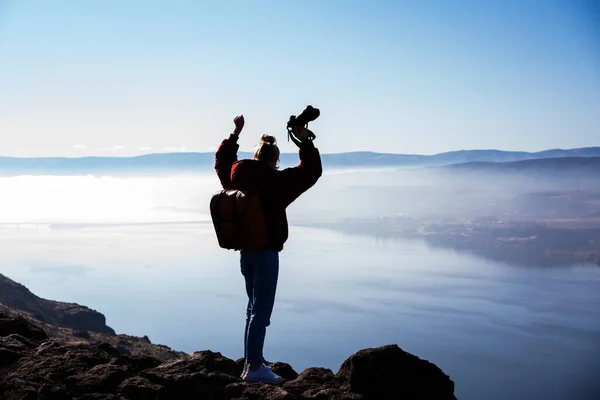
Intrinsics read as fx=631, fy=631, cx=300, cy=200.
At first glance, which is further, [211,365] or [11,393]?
[211,365]

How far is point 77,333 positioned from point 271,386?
169ft

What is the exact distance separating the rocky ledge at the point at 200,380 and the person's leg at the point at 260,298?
0.42 metres

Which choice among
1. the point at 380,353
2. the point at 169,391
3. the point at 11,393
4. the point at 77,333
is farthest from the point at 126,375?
the point at 77,333

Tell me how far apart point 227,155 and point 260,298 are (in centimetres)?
205

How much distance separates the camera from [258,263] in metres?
7.46

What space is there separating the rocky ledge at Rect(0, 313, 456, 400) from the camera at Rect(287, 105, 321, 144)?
2.73m

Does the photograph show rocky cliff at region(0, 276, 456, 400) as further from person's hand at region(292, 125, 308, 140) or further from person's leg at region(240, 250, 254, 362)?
person's hand at region(292, 125, 308, 140)

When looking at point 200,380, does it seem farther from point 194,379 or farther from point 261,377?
point 261,377

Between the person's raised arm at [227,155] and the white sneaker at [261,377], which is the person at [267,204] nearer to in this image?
the white sneaker at [261,377]

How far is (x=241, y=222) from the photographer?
7.42 meters

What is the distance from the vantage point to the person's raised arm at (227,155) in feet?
27.1

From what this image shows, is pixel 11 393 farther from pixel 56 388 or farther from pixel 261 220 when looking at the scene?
pixel 261 220

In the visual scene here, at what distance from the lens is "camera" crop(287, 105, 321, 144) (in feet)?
25.0

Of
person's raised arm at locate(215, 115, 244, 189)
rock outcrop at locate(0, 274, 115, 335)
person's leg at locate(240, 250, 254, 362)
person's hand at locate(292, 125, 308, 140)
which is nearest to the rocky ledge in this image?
person's leg at locate(240, 250, 254, 362)
